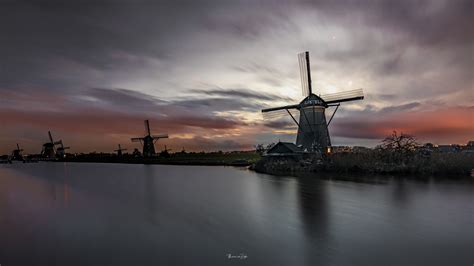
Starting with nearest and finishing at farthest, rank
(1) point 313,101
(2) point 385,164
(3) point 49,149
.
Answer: (2) point 385,164, (1) point 313,101, (3) point 49,149

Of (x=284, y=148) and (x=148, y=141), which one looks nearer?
(x=284, y=148)

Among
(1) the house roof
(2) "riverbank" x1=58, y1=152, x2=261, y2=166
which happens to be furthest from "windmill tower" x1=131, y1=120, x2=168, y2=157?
(1) the house roof

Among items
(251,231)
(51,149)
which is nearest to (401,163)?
(251,231)

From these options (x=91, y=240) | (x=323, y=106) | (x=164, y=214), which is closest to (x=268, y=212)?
(x=164, y=214)

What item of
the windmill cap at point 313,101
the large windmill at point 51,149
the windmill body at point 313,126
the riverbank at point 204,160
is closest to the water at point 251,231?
the windmill body at point 313,126

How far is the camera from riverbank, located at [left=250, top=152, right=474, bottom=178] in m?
20.4

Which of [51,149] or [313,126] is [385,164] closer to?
[313,126]

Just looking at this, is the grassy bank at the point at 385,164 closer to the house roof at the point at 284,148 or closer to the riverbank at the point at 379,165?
the riverbank at the point at 379,165

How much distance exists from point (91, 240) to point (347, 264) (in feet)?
23.8

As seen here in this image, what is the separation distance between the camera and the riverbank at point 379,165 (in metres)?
20.4

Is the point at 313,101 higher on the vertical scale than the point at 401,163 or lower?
higher

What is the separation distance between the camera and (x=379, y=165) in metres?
23.4

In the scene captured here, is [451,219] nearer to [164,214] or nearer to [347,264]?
[347,264]

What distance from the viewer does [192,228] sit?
8289mm
